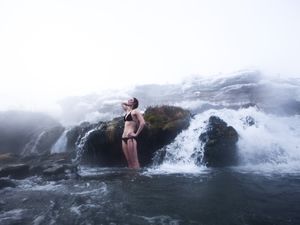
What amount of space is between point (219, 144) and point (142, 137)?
3.81 m

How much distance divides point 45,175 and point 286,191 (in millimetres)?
9123

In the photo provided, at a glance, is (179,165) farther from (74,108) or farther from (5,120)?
(74,108)

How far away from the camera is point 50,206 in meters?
7.88

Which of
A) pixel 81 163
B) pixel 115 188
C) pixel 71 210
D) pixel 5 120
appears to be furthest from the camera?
pixel 5 120

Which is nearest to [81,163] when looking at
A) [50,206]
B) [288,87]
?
[50,206]

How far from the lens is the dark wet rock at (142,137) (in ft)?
50.8

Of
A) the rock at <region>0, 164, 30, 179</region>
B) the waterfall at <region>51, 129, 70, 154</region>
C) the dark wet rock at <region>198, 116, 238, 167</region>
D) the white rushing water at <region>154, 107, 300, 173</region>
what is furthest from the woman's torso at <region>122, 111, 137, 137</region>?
the waterfall at <region>51, 129, 70, 154</region>

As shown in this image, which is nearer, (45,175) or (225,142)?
(45,175)

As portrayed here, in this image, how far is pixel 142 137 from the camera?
15.5 meters

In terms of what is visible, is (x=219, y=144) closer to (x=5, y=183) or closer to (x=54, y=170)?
(x=54, y=170)

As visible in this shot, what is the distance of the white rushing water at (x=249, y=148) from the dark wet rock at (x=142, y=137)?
615 millimetres

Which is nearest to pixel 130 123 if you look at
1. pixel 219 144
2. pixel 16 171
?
pixel 219 144

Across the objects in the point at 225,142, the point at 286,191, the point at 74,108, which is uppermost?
the point at 74,108

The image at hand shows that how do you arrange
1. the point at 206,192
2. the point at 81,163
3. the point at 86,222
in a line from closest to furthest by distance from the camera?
the point at 86,222
the point at 206,192
the point at 81,163
